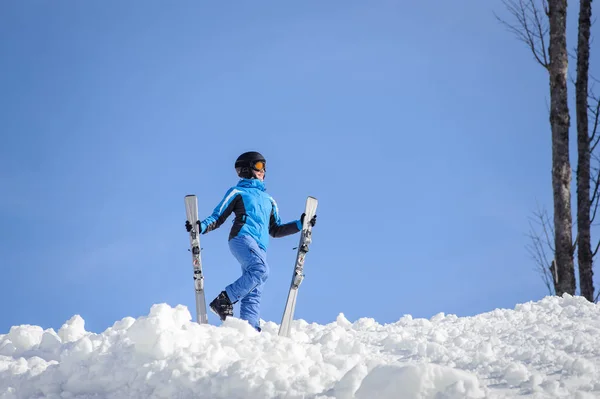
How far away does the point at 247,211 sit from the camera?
7.80 meters

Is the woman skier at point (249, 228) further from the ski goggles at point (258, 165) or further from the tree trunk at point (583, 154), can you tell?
the tree trunk at point (583, 154)

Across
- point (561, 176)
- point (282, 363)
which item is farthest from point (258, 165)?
point (561, 176)

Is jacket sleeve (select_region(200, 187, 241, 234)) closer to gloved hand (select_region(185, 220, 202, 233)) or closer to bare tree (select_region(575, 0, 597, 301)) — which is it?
gloved hand (select_region(185, 220, 202, 233))

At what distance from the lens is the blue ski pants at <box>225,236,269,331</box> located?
744 cm

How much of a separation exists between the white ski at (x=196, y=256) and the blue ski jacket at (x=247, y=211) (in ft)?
0.41

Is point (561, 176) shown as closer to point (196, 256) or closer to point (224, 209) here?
point (224, 209)

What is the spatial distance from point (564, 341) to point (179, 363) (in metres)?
3.51

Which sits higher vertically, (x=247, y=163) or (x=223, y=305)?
(x=247, y=163)

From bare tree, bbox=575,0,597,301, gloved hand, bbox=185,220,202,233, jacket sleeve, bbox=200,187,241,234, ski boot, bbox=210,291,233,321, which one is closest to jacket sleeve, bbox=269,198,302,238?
jacket sleeve, bbox=200,187,241,234

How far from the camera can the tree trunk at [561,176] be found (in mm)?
10789

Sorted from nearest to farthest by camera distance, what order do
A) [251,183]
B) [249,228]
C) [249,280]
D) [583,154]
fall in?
[249,280], [249,228], [251,183], [583,154]

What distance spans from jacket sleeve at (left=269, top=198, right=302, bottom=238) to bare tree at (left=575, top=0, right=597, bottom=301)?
5.77 meters

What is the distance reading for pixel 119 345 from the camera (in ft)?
17.7

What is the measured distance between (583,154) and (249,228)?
23.4ft
